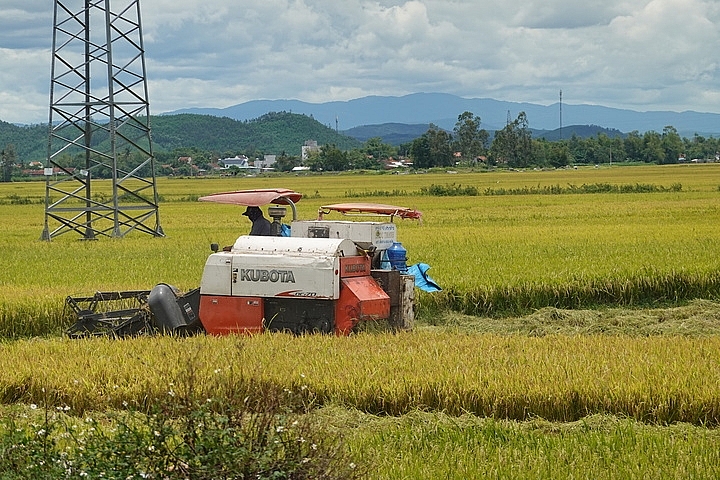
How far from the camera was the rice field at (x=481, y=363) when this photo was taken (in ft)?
23.4

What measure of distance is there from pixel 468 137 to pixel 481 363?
124407mm

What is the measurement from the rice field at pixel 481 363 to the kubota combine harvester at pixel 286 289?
60 cm

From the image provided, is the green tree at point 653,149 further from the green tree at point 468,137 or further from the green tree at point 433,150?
the green tree at point 433,150

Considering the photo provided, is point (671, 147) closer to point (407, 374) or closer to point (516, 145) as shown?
point (516, 145)

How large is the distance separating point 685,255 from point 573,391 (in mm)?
10857

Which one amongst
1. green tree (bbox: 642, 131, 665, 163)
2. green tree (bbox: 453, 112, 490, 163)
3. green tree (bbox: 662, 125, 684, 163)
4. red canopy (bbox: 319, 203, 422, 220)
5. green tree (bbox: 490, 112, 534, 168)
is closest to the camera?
red canopy (bbox: 319, 203, 422, 220)

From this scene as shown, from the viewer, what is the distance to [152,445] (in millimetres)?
5801

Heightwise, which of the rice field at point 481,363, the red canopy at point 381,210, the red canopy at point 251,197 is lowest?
the rice field at point 481,363

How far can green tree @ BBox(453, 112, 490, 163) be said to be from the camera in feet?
433

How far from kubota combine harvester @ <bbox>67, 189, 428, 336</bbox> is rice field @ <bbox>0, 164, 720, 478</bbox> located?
0.60 m

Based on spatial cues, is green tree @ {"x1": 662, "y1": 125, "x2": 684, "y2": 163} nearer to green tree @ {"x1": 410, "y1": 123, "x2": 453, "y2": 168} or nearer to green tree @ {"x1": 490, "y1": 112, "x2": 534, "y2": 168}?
green tree @ {"x1": 490, "y1": 112, "x2": 534, "y2": 168}

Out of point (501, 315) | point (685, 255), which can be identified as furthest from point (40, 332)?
point (685, 255)

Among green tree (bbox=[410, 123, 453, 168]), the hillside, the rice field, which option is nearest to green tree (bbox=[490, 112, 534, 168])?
green tree (bbox=[410, 123, 453, 168])

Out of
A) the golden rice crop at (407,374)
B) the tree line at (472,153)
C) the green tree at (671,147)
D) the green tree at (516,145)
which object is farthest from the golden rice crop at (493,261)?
the green tree at (671,147)
